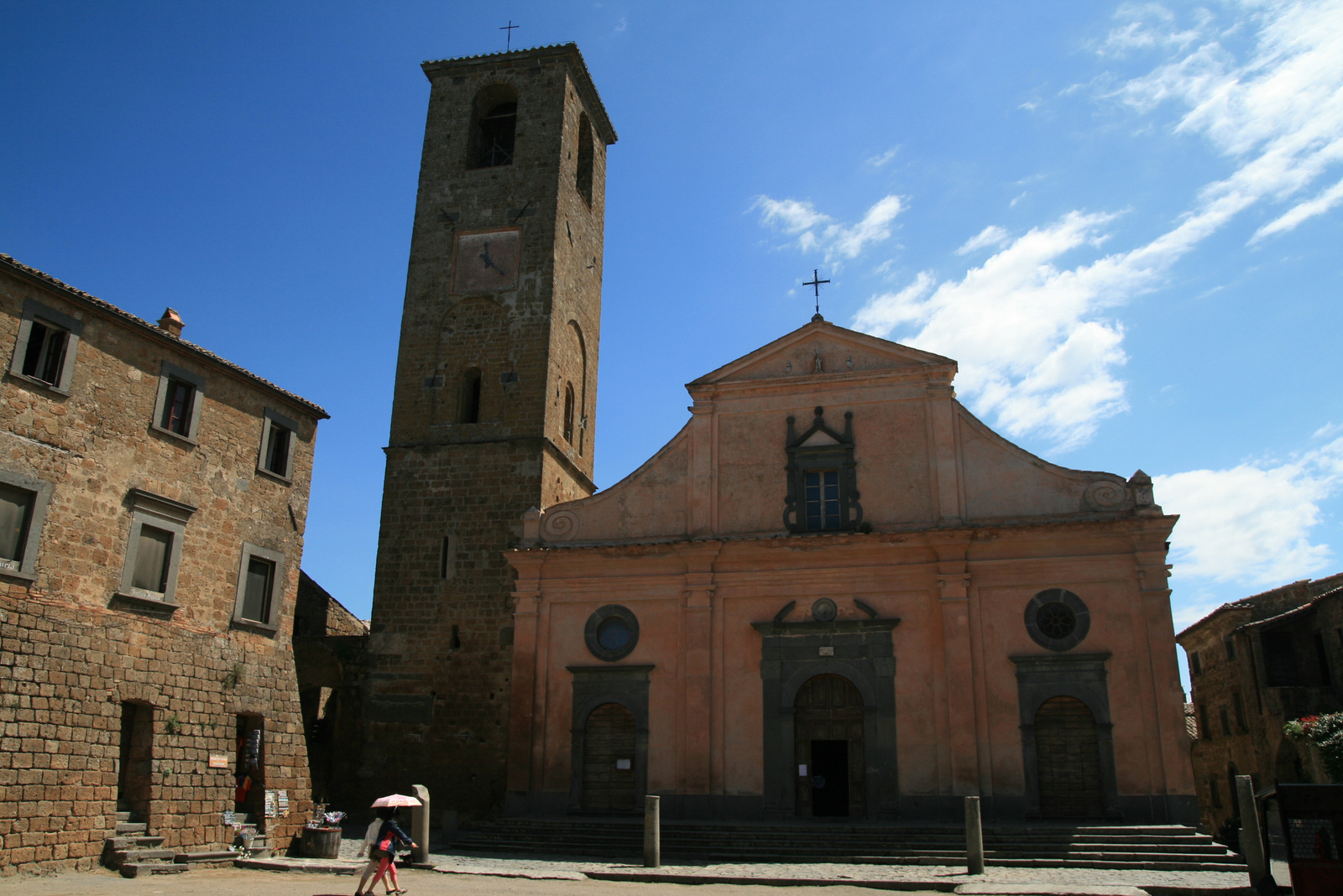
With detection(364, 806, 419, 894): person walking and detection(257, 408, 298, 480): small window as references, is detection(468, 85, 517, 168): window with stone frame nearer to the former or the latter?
detection(257, 408, 298, 480): small window

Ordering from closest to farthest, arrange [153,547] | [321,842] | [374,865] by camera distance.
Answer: [374,865] < [153,547] < [321,842]

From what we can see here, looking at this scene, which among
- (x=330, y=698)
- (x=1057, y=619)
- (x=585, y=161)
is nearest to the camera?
(x=1057, y=619)

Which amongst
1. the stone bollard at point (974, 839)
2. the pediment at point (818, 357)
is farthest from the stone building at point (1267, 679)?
the pediment at point (818, 357)

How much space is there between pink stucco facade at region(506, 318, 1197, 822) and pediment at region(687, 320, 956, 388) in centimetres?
4

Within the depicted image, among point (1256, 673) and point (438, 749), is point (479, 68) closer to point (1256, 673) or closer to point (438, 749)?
point (438, 749)

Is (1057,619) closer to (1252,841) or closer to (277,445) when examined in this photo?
(1252,841)

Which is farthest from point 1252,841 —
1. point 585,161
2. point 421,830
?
point 585,161

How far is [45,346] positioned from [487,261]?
11110mm

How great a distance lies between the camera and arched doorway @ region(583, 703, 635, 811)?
18.9 metres

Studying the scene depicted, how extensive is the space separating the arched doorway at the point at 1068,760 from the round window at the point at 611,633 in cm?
762

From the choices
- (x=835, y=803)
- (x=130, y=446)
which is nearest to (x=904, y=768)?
(x=835, y=803)

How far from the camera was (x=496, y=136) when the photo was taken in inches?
1065

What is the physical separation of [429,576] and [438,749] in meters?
3.70

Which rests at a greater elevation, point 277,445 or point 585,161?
point 585,161
